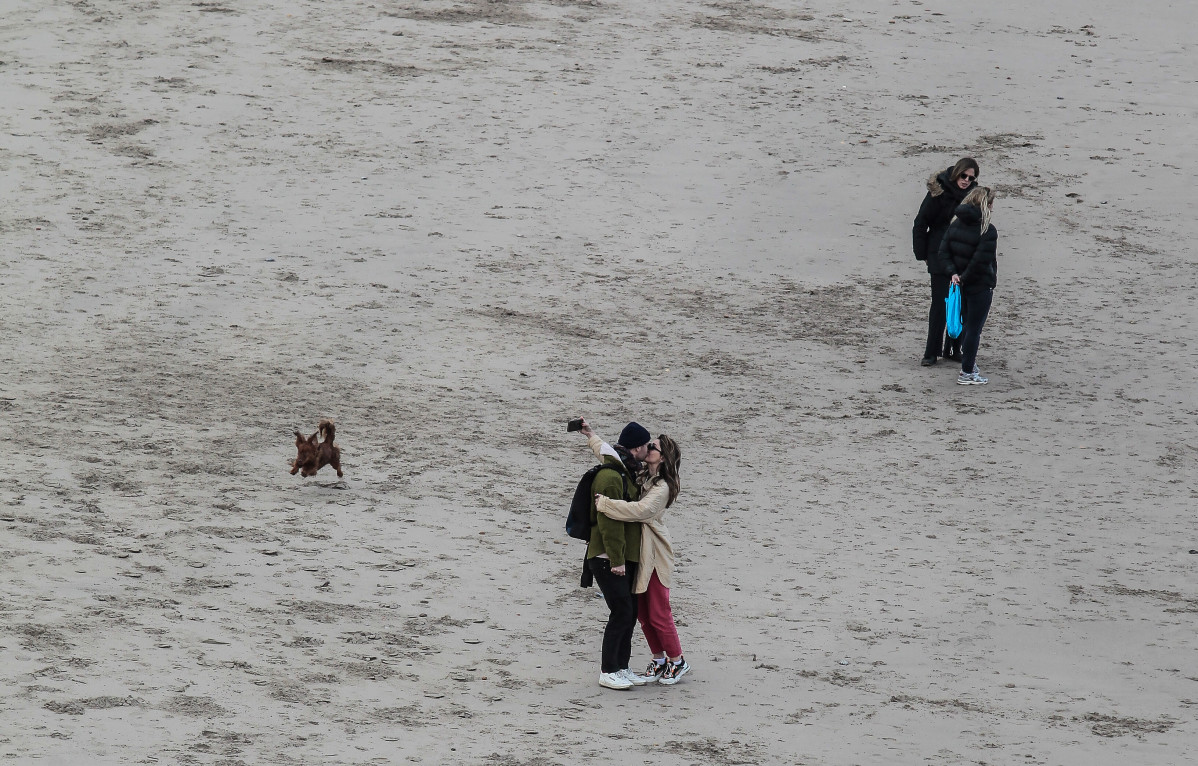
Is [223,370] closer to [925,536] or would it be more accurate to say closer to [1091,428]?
[925,536]

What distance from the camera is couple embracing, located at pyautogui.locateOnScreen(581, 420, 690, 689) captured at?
7977mm

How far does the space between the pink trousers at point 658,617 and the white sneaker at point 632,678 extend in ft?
0.60

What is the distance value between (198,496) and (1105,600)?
21.5 ft

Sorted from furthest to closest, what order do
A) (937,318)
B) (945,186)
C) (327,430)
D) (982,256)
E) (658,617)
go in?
(937,318) < (945,186) < (982,256) < (327,430) < (658,617)

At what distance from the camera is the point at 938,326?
1409 centimetres

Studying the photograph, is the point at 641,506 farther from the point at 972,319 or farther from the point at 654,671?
the point at 972,319

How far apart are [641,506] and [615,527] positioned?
0.67 ft

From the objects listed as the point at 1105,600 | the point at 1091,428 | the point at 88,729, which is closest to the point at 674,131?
the point at 1091,428

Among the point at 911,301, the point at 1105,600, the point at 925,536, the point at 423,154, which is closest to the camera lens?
the point at 1105,600

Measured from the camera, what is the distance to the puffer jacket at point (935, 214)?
13.5m

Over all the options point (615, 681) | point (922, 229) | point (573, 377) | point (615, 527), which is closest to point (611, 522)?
point (615, 527)

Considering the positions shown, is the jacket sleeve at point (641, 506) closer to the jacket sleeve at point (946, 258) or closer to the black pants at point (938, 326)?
the jacket sleeve at point (946, 258)

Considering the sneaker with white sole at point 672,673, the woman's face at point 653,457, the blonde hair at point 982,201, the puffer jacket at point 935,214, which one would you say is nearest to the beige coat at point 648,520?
the woman's face at point 653,457

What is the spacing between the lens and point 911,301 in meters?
15.9
